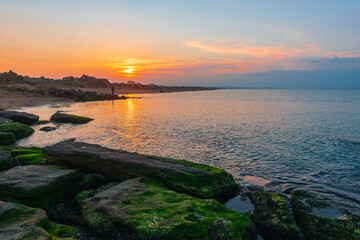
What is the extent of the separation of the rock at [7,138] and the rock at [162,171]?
9868mm

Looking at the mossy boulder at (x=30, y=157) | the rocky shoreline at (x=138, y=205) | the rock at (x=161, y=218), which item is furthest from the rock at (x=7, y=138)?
the rock at (x=161, y=218)

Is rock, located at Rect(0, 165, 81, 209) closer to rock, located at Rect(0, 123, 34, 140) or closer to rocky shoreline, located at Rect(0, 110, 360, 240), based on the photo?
rocky shoreline, located at Rect(0, 110, 360, 240)

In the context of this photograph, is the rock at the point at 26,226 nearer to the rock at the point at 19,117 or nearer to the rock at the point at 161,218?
the rock at the point at 161,218

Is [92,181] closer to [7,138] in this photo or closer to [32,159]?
[32,159]

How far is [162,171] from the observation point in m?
9.24

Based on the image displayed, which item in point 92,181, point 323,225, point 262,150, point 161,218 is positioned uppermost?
point 161,218

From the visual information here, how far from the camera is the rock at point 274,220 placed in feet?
21.0

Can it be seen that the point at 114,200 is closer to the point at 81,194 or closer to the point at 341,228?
the point at 81,194

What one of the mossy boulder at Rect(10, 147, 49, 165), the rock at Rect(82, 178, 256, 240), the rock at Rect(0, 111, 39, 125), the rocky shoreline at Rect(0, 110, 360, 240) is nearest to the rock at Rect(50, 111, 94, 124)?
the rock at Rect(0, 111, 39, 125)

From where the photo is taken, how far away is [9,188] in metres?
7.42

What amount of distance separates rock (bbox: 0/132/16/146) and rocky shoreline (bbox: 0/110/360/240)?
851 centimetres

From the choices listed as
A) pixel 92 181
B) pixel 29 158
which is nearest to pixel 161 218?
pixel 92 181

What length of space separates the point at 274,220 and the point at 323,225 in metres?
1.34

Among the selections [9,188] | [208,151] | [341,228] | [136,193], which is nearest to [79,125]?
[208,151]
